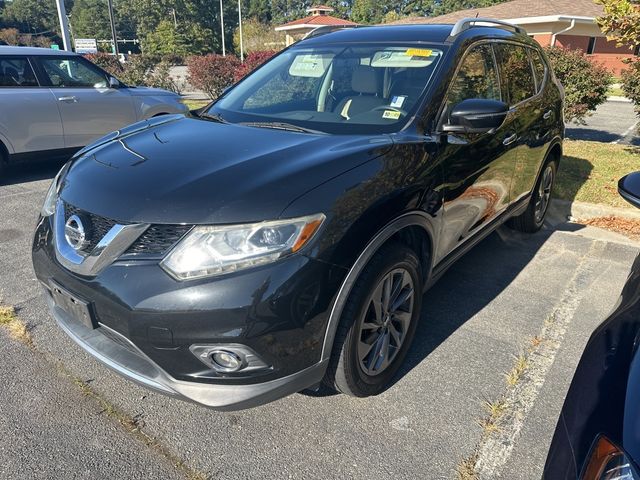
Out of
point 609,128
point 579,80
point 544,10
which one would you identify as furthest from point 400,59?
point 544,10

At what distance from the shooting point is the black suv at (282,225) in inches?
75.0

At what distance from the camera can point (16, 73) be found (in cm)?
631

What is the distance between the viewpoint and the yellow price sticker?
10.0ft

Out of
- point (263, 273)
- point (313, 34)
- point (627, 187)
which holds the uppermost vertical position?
point (313, 34)

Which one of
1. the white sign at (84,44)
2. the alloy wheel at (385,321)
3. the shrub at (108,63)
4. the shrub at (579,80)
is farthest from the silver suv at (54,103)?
the white sign at (84,44)

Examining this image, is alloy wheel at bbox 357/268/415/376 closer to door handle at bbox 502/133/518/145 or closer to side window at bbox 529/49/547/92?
door handle at bbox 502/133/518/145

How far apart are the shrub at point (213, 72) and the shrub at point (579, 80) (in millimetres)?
8436

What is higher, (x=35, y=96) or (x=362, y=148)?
(x=362, y=148)

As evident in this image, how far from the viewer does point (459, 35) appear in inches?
124

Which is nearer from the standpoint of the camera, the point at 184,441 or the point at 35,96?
the point at 184,441

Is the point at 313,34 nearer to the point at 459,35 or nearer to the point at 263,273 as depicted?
the point at 459,35

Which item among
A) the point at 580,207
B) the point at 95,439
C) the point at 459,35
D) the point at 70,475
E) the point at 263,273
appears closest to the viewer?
the point at 263,273

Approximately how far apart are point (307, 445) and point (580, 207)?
4.47 metres

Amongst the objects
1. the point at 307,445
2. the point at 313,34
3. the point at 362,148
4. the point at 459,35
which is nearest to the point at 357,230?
the point at 362,148
